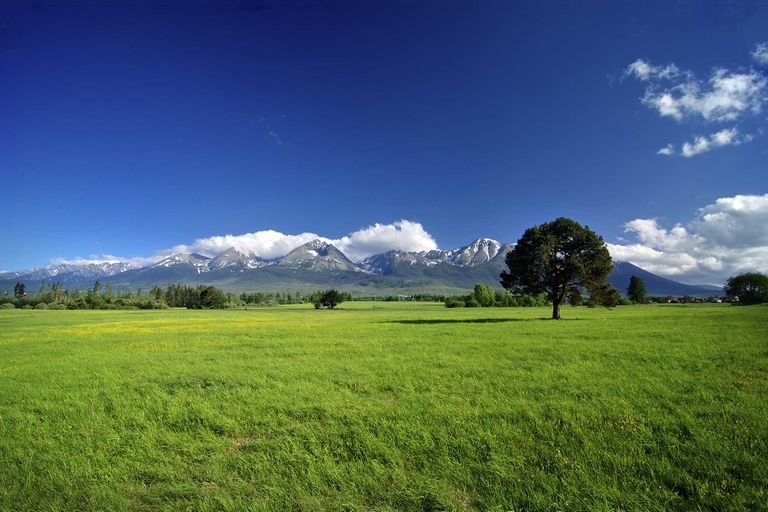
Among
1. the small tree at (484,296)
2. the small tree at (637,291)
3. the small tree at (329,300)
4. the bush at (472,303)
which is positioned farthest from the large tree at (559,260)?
the small tree at (329,300)

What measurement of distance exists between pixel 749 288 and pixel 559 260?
310 ft

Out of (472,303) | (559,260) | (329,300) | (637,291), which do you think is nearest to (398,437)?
(559,260)

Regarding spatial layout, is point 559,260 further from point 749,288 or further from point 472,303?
point 749,288

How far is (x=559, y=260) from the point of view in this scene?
4259 cm

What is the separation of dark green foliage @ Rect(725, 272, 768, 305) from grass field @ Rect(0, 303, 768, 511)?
370ft

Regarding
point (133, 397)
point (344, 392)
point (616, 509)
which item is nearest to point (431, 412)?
point (344, 392)

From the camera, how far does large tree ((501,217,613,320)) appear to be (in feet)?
137

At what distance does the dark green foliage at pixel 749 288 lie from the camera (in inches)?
3609

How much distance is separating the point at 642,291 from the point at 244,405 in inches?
5685

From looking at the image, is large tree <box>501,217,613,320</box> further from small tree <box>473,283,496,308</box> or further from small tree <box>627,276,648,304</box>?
small tree <box>627,276,648,304</box>

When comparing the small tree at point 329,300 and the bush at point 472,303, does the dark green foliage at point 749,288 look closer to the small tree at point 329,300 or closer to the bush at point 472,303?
the bush at point 472,303

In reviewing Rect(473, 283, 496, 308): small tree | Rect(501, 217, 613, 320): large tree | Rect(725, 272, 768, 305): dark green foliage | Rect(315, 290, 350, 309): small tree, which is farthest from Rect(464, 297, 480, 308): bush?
Rect(501, 217, 613, 320): large tree

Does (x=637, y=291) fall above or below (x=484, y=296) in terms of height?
above

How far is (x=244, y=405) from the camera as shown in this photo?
394 inches
